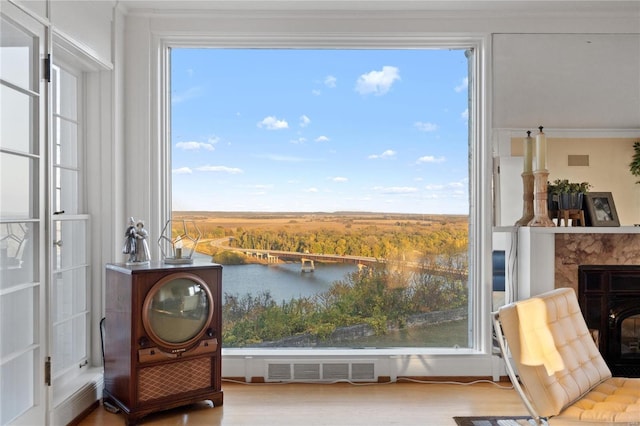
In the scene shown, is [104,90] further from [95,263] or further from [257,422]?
[257,422]

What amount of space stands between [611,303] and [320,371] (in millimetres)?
1886

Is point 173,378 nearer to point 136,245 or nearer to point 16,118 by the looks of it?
point 136,245

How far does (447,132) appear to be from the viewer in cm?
363

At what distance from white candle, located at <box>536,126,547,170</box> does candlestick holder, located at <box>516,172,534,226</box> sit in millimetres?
91

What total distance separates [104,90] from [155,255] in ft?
3.54

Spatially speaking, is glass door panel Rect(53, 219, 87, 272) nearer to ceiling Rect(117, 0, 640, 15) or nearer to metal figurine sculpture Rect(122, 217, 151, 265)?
metal figurine sculpture Rect(122, 217, 151, 265)

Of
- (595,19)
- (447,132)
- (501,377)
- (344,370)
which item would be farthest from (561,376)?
(595,19)

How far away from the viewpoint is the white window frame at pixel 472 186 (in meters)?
3.48

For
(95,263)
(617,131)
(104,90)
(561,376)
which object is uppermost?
(104,90)

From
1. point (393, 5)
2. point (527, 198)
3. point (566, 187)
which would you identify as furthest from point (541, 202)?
point (393, 5)

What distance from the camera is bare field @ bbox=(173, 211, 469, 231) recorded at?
363cm

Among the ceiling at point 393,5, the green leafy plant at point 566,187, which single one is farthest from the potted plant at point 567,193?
the ceiling at point 393,5

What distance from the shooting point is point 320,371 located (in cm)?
346

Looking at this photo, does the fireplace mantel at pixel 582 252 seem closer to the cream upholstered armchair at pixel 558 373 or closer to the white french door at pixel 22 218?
the cream upholstered armchair at pixel 558 373
